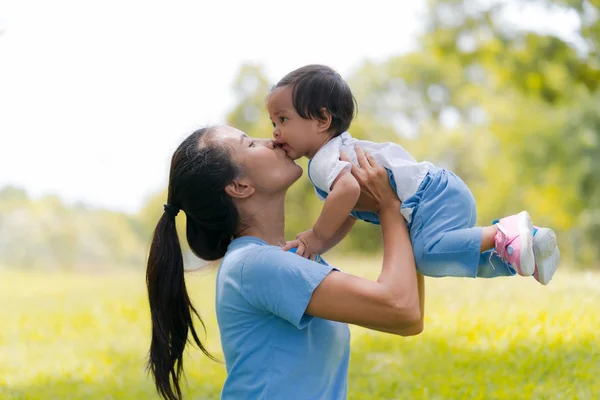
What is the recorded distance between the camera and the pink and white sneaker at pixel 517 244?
8.80ft

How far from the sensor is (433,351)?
209 inches

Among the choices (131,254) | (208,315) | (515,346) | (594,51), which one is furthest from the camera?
(131,254)

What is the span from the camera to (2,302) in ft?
38.5

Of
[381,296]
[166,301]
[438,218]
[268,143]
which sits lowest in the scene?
[166,301]

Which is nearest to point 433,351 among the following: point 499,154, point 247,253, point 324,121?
point 324,121

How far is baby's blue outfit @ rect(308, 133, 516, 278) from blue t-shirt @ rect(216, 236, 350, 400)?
1.45 feet

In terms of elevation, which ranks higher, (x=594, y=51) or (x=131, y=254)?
(x=594, y=51)

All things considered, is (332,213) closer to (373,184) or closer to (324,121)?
(373,184)

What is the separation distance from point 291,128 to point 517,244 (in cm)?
93

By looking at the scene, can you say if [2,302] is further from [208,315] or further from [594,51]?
[594,51]

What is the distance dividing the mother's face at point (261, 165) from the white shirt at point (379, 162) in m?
0.12

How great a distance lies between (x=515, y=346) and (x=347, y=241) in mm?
23588

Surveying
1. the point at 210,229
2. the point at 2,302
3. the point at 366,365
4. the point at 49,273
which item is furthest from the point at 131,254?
the point at 210,229

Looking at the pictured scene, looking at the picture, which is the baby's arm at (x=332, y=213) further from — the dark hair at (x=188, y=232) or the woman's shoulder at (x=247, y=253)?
the dark hair at (x=188, y=232)
